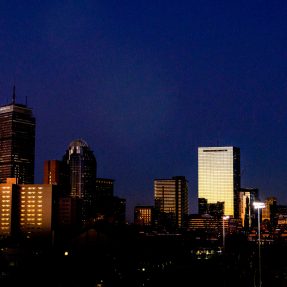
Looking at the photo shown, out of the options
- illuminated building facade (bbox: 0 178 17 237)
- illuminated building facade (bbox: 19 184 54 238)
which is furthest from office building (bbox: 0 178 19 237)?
illuminated building facade (bbox: 19 184 54 238)

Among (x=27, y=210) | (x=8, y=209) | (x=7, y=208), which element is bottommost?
(x=27, y=210)

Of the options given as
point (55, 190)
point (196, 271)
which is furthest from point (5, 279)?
point (55, 190)

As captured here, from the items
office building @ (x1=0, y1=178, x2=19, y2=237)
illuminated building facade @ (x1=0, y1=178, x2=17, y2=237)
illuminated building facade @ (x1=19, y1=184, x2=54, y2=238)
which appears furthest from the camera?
office building @ (x1=0, y1=178, x2=19, y2=237)

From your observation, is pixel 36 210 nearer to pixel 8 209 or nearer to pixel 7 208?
pixel 8 209

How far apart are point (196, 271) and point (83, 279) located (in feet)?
45.1

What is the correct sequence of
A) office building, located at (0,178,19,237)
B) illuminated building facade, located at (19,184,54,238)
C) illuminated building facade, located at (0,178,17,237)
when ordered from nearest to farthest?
1. illuminated building facade, located at (19,184,54,238)
2. illuminated building facade, located at (0,178,17,237)
3. office building, located at (0,178,19,237)

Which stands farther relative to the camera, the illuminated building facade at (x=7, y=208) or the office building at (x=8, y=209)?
the office building at (x=8, y=209)

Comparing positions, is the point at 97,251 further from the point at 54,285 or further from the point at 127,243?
the point at 54,285

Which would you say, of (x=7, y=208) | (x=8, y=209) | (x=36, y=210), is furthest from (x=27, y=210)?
(x=7, y=208)

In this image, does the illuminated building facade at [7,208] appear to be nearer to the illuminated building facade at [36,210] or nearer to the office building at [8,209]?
the office building at [8,209]

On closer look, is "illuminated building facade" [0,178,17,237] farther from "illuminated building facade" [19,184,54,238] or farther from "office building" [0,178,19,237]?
"illuminated building facade" [19,184,54,238]

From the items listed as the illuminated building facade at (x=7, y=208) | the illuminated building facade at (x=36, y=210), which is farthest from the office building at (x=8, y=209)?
the illuminated building facade at (x=36, y=210)

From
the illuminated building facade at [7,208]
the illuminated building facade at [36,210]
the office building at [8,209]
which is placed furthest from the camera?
the office building at [8,209]

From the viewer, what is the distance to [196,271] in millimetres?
68188
